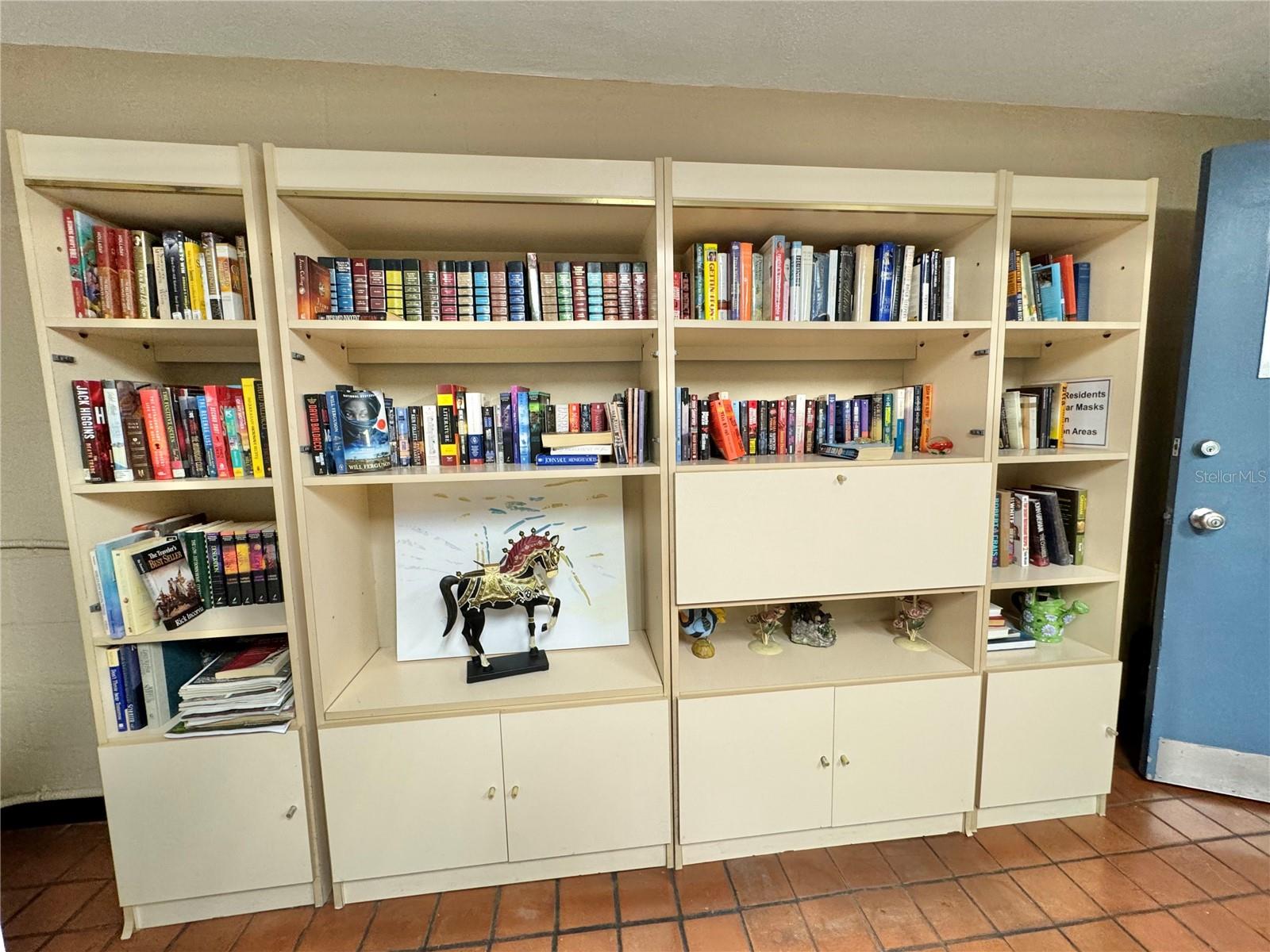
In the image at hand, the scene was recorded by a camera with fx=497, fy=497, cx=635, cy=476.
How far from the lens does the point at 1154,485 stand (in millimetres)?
1966

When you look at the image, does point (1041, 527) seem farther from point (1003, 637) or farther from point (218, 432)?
point (218, 432)

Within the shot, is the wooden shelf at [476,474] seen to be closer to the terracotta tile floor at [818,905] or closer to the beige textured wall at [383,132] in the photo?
the beige textured wall at [383,132]

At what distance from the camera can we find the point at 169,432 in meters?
1.31

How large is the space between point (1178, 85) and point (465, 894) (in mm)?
3421

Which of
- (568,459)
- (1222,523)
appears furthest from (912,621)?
(568,459)

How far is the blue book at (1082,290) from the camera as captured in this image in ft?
5.23

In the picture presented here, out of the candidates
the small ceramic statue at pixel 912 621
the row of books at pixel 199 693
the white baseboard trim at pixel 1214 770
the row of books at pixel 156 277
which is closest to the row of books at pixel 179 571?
the row of books at pixel 199 693

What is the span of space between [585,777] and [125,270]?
182 centimetres

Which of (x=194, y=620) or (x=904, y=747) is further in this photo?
(x=904, y=747)

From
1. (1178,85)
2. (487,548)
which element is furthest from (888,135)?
(487,548)

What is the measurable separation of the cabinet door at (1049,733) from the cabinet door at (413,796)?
1.53 m

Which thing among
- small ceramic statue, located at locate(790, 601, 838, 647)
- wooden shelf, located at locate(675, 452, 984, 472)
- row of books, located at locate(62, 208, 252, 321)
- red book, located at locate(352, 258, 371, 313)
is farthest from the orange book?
row of books, located at locate(62, 208, 252, 321)

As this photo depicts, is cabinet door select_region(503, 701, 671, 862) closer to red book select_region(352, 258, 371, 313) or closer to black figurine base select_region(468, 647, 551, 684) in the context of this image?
black figurine base select_region(468, 647, 551, 684)

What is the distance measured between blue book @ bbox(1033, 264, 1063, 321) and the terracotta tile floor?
5.48ft
